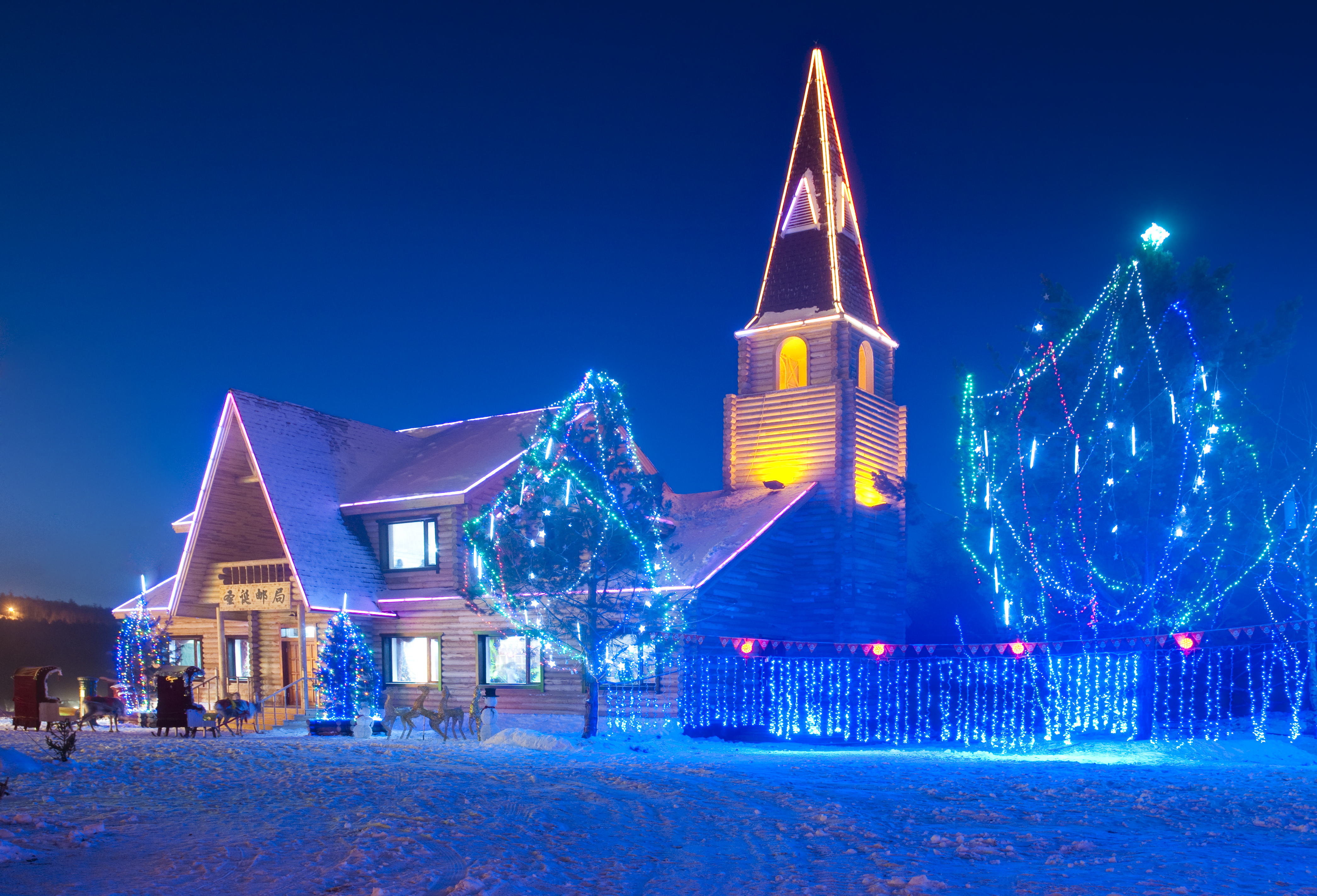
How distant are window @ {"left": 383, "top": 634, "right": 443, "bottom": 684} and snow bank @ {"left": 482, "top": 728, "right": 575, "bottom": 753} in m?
5.58

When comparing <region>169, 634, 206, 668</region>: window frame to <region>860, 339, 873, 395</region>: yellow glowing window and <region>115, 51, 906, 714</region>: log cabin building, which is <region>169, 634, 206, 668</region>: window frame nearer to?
<region>115, 51, 906, 714</region>: log cabin building

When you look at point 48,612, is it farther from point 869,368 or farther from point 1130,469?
point 1130,469

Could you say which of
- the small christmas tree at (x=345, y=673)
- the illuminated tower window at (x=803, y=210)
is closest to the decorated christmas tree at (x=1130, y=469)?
the illuminated tower window at (x=803, y=210)

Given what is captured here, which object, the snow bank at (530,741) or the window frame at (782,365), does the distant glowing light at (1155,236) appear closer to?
the window frame at (782,365)

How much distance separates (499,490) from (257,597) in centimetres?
653

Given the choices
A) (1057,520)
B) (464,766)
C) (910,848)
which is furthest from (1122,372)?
(910,848)

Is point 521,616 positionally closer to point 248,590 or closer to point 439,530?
point 439,530

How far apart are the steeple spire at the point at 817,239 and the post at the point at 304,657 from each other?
14.7m

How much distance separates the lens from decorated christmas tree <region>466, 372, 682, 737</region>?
2250cm

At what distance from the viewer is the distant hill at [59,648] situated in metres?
38.8

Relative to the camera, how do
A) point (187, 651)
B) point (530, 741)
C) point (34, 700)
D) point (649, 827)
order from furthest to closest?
point (187, 651) < point (34, 700) < point (530, 741) < point (649, 827)

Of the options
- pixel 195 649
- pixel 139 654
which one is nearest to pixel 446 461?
pixel 195 649

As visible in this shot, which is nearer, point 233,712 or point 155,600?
point 233,712

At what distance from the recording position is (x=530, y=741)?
21.6 m
